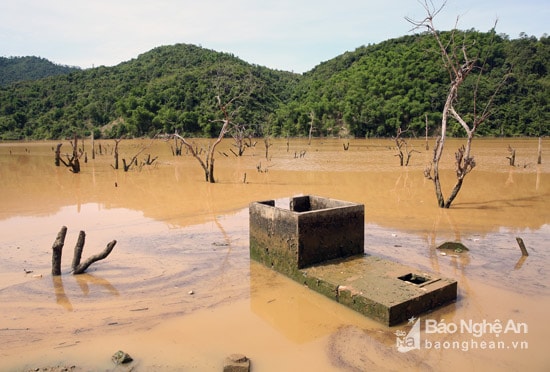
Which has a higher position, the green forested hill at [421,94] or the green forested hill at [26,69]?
the green forested hill at [26,69]

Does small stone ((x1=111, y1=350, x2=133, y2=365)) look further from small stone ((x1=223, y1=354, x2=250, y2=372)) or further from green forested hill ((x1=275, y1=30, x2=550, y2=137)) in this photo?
green forested hill ((x1=275, y1=30, x2=550, y2=137))

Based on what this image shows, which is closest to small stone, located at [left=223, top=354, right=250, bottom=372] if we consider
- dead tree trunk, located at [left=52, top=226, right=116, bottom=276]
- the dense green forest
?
dead tree trunk, located at [left=52, top=226, right=116, bottom=276]

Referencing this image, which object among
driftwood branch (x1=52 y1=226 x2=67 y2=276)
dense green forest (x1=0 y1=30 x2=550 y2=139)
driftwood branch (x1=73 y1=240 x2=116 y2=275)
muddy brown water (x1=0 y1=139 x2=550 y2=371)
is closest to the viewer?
muddy brown water (x1=0 y1=139 x2=550 y2=371)

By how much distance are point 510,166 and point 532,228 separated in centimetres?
1306

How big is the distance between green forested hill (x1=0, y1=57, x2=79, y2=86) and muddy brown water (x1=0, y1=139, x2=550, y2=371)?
109m


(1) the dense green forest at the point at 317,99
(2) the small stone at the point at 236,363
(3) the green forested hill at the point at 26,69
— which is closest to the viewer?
(2) the small stone at the point at 236,363

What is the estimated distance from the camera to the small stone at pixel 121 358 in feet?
13.5

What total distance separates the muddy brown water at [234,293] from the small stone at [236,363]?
0.52 ft

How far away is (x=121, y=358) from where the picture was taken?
4.13 metres

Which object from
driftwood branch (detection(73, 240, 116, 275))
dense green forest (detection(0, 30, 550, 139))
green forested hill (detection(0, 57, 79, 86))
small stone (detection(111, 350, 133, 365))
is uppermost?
green forested hill (detection(0, 57, 79, 86))

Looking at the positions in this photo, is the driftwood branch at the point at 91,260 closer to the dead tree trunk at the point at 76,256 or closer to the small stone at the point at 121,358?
the dead tree trunk at the point at 76,256

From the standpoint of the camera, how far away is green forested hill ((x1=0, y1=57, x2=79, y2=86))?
102938 mm

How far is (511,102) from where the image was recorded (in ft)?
162

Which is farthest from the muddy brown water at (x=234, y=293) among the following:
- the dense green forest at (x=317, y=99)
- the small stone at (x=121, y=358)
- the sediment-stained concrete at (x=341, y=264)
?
the dense green forest at (x=317, y=99)
